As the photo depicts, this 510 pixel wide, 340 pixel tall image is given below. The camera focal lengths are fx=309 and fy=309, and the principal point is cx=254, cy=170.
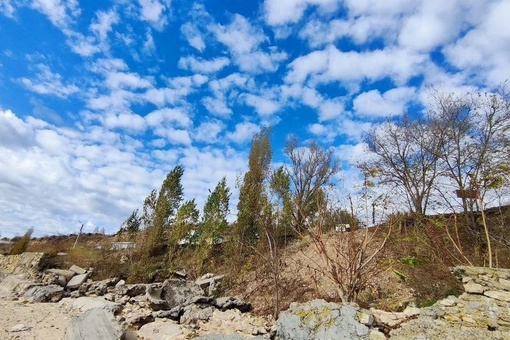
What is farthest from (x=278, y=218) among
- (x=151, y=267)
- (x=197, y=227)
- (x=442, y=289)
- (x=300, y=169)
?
(x=300, y=169)

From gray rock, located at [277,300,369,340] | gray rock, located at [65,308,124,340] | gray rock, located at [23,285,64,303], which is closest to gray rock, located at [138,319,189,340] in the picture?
gray rock, located at [65,308,124,340]

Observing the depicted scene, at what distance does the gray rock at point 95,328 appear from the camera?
590 centimetres

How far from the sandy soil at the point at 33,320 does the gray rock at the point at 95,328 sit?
40.8 inches

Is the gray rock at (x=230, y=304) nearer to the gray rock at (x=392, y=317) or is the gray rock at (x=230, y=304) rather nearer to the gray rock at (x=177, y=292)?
the gray rock at (x=177, y=292)

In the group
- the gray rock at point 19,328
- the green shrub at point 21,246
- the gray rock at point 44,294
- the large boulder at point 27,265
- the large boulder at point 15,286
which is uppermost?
the green shrub at point 21,246

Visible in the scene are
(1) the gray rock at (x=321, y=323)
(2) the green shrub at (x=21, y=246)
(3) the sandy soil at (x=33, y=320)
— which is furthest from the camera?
(2) the green shrub at (x=21, y=246)

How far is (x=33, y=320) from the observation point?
26.2ft

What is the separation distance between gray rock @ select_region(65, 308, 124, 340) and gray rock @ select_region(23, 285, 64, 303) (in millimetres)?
6306

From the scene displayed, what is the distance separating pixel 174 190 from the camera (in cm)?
1870

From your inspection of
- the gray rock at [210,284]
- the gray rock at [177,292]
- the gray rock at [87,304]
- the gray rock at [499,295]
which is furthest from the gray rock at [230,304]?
the gray rock at [499,295]

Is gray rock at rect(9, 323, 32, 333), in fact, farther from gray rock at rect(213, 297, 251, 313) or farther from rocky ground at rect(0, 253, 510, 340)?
gray rock at rect(213, 297, 251, 313)

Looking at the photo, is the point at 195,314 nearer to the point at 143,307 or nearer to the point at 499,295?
the point at 143,307

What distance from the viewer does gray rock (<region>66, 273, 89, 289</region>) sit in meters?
13.3

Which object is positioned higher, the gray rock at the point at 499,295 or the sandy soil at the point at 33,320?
the gray rock at the point at 499,295
